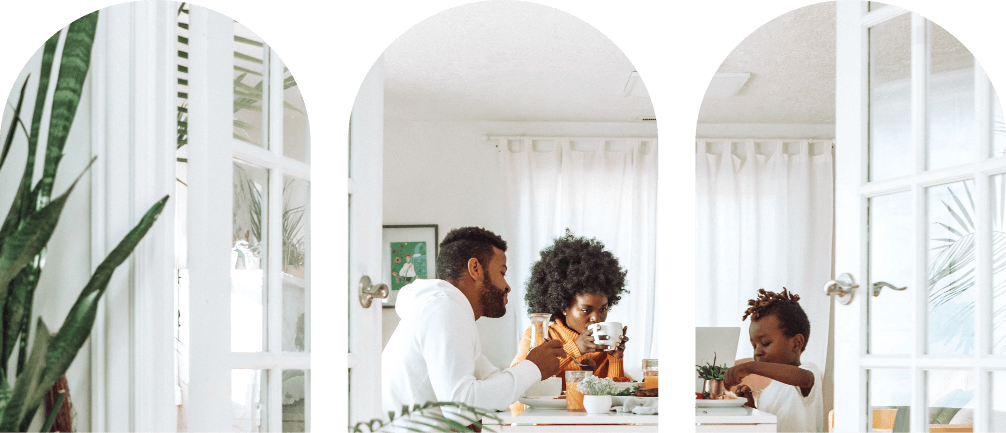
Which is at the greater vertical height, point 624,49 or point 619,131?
point 624,49

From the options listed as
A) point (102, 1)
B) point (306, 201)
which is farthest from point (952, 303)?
point (102, 1)

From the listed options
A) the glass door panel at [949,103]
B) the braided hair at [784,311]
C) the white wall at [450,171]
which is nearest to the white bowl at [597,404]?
the white wall at [450,171]

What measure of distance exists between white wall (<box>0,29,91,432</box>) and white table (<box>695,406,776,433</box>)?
A: 33.8 inches

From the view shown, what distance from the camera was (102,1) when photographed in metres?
1.03

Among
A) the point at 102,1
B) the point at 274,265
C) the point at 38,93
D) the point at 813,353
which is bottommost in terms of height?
the point at 813,353

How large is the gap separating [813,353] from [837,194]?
22 cm

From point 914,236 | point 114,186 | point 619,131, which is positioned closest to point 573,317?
point 619,131

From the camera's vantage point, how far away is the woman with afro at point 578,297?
1.00 meters

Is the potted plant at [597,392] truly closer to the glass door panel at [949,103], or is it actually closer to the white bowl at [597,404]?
the white bowl at [597,404]

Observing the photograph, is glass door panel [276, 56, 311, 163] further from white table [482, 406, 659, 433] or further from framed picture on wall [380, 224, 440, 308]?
white table [482, 406, 659, 433]

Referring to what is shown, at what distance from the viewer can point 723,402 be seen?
1010mm

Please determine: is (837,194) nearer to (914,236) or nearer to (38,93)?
(914,236)

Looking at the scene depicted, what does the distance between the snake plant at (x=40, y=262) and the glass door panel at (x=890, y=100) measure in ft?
3.27

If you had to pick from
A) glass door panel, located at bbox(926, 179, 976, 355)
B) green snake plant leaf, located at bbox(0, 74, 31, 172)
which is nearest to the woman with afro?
glass door panel, located at bbox(926, 179, 976, 355)
